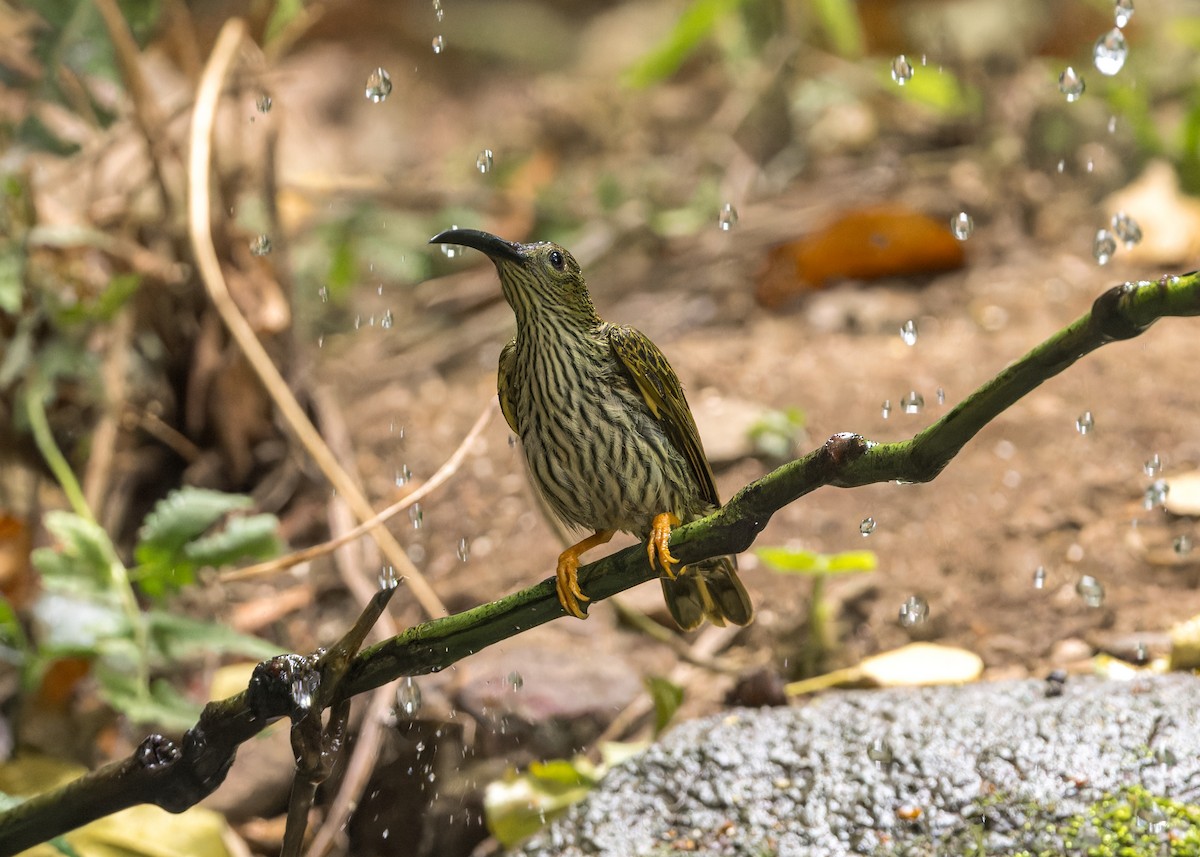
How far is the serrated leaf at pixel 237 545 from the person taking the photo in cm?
328

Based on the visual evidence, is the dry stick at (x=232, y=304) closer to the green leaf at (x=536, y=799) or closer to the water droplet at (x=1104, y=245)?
the green leaf at (x=536, y=799)

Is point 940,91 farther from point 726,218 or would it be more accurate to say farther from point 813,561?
point 813,561

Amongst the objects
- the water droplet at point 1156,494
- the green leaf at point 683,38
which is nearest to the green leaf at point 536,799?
the water droplet at point 1156,494

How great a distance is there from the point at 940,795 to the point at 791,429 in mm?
1767

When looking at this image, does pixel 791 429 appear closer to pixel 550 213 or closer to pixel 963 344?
pixel 963 344

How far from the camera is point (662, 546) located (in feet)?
7.44

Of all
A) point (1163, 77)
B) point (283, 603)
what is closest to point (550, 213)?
point (283, 603)

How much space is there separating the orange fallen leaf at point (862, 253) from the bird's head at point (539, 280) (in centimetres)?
269

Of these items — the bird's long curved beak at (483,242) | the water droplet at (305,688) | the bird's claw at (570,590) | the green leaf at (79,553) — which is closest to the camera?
the water droplet at (305,688)

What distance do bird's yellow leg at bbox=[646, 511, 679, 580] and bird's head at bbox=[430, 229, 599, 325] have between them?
20.6 inches

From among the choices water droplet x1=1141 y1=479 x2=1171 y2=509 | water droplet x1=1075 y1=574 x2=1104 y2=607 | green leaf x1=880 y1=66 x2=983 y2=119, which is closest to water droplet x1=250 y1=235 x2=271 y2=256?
water droplet x1=1075 y1=574 x2=1104 y2=607

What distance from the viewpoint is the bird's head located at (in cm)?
282

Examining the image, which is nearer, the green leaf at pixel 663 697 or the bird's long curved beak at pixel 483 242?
the bird's long curved beak at pixel 483 242

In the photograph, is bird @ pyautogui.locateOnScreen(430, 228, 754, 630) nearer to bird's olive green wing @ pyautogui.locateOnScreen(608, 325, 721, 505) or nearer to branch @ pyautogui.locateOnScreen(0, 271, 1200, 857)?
bird's olive green wing @ pyautogui.locateOnScreen(608, 325, 721, 505)
